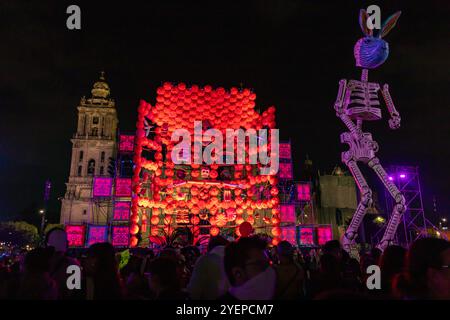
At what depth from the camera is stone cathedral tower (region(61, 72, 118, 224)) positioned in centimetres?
4644

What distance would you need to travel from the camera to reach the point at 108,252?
3424 millimetres

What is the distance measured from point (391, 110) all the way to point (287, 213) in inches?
322

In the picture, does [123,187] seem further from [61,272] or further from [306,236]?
[61,272]

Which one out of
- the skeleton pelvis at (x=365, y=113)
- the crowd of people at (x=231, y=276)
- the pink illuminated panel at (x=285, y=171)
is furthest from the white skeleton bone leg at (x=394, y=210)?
the crowd of people at (x=231, y=276)

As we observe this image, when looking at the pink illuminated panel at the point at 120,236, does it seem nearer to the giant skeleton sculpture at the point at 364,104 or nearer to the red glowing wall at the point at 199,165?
the red glowing wall at the point at 199,165

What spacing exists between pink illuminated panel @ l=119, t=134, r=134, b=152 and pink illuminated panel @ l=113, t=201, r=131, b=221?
3.21m

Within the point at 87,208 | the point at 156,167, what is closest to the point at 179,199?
the point at 156,167

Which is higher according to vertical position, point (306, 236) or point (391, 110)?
point (391, 110)

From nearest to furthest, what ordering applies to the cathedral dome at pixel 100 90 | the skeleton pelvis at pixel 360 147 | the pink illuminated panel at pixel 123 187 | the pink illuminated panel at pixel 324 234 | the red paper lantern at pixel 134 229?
the skeleton pelvis at pixel 360 147, the red paper lantern at pixel 134 229, the pink illuminated panel at pixel 123 187, the pink illuminated panel at pixel 324 234, the cathedral dome at pixel 100 90

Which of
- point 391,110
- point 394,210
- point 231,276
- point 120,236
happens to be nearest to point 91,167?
point 120,236

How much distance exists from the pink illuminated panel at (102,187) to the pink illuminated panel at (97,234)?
2.31 m

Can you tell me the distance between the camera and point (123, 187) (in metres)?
19.3

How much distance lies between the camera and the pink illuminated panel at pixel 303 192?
2077cm

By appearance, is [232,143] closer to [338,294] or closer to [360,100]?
[360,100]
